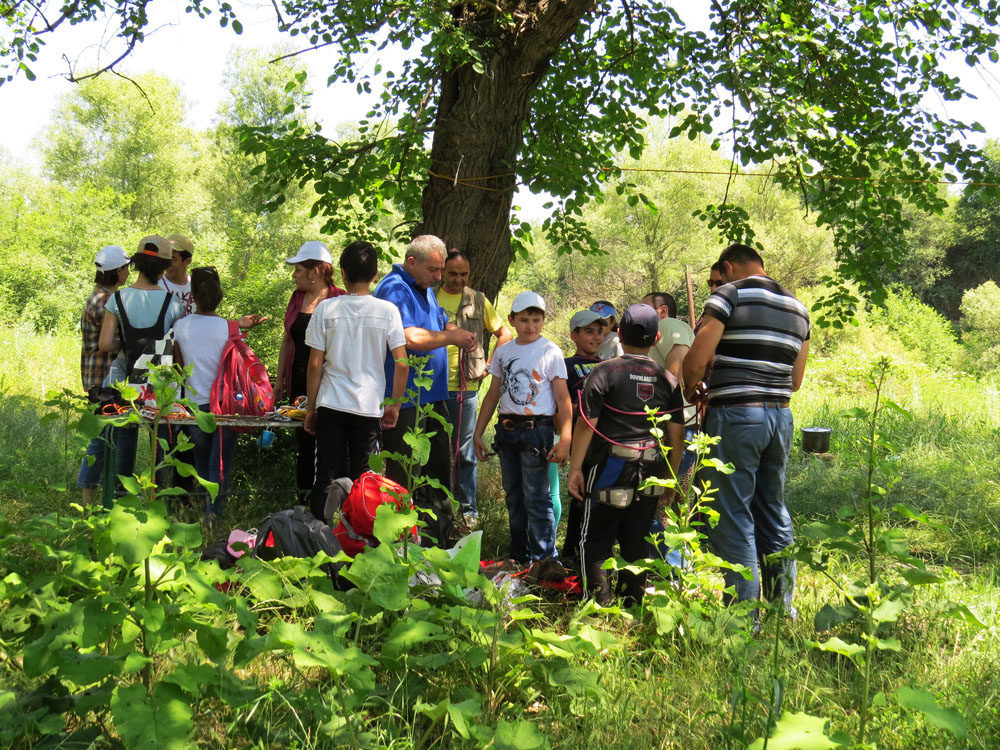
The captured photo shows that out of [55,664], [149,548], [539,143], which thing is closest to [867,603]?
[149,548]

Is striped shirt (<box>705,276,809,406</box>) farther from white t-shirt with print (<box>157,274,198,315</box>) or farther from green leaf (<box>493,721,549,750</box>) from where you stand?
white t-shirt with print (<box>157,274,198,315</box>)

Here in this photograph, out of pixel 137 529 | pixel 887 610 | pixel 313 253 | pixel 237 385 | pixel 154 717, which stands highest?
pixel 313 253

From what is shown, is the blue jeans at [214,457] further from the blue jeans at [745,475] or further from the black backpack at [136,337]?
the blue jeans at [745,475]

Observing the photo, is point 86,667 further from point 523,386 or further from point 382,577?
point 523,386

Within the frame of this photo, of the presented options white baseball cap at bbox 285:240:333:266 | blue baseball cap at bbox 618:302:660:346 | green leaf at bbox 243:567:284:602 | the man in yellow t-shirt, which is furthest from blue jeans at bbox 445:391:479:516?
green leaf at bbox 243:567:284:602

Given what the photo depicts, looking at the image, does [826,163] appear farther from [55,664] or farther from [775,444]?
[55,664]

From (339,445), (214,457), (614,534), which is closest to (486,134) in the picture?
(339,445)

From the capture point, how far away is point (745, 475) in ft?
12.3

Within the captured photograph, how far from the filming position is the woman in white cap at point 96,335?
5.09m

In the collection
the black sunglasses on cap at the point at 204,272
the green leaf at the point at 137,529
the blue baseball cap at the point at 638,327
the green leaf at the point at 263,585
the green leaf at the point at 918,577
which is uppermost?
the black sunglasses on cap at the point at 204,272

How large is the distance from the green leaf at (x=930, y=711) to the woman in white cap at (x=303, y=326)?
3.70m

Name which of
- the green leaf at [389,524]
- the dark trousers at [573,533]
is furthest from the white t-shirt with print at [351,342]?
the green leaf at [389,524]

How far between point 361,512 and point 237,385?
1.59 metres

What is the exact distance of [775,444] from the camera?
150 inches
